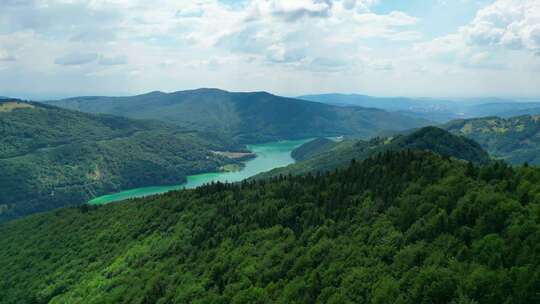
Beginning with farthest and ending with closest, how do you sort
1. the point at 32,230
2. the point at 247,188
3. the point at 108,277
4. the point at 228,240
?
the point at 32,230
the point at 247,188
the point at 108,277
the point at 228,240

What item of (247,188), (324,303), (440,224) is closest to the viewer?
(324,303)

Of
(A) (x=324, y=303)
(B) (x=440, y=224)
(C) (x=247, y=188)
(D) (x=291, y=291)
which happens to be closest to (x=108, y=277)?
(C) (x=247, y=188)

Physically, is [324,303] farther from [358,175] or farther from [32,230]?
[32,230]

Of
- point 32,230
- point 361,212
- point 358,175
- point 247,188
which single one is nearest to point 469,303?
point 361,212

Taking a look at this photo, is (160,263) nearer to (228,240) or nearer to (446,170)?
(228,240)

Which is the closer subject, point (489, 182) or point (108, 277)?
point (489, 182)

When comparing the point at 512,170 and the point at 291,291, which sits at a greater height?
the point at 512,170

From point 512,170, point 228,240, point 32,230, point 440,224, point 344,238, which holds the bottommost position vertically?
point 32,230
